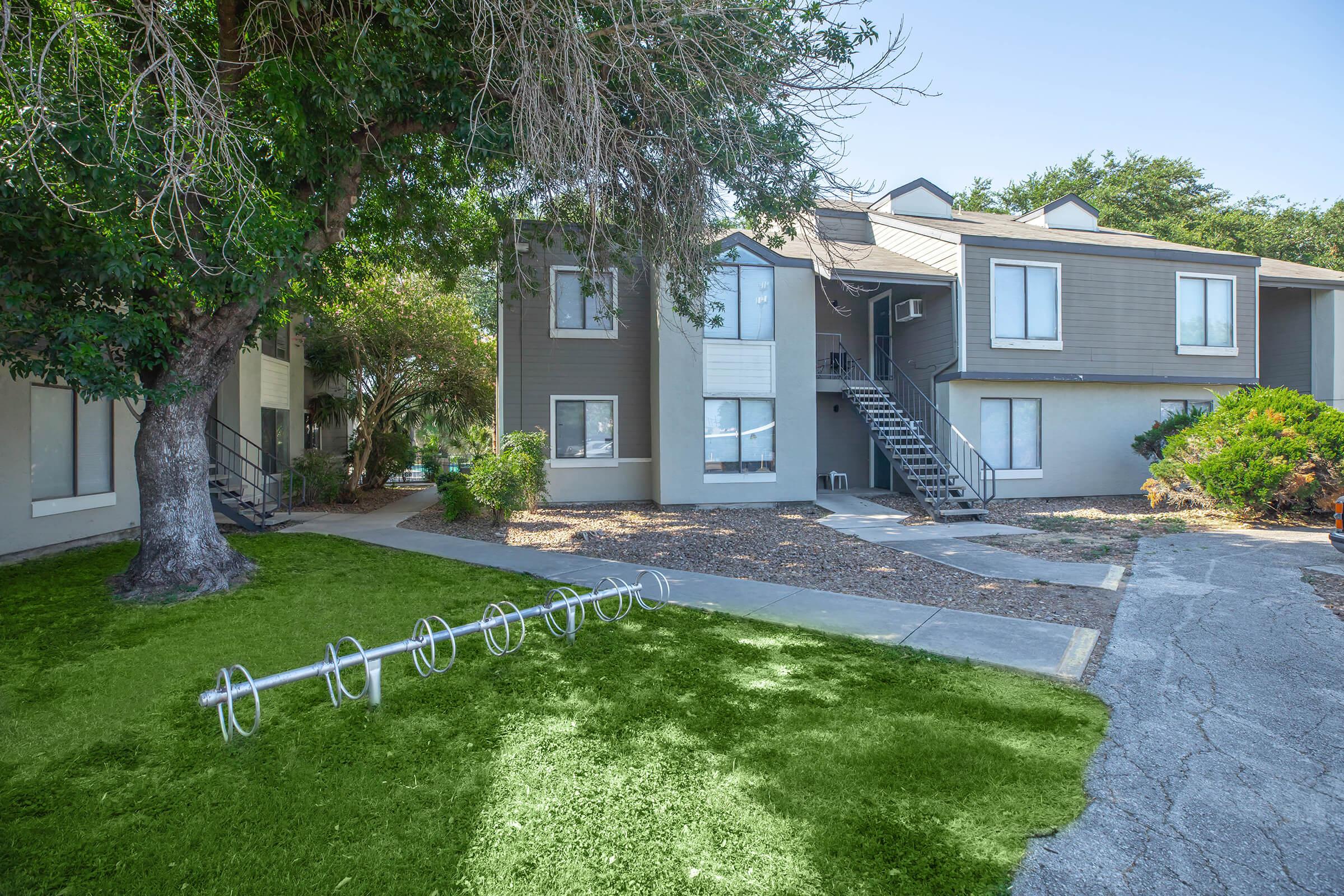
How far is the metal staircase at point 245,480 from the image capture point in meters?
11.2

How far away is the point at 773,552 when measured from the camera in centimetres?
982

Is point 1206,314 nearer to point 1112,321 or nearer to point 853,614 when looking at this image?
point 1112,321

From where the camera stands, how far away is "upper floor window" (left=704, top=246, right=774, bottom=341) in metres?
14.2

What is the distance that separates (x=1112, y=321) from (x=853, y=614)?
43.8 ft

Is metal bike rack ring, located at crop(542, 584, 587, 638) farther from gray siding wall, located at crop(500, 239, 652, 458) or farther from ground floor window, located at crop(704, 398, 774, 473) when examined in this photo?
gray siding wall, located at crop(500, 239, 652, 458)

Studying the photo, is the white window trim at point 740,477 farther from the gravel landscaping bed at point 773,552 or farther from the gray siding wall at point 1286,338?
the gray siding wall at point 1286,338

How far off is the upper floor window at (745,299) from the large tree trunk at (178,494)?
905 cm

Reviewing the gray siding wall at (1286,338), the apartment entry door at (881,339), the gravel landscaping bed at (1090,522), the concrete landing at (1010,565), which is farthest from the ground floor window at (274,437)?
the gray siding wall at (1286,338)

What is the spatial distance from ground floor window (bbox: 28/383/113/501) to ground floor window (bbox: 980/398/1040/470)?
1623 cm

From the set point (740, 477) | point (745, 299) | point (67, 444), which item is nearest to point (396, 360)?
point (67, 444)

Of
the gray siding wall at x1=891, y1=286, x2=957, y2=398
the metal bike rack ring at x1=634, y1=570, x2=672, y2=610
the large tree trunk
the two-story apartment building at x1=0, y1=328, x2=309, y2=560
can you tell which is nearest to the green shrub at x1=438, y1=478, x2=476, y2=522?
the two-story apartment building at x1=0, y1=328, x2=309, y2=560

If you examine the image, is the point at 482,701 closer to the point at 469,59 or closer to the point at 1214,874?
the point at 1214,874

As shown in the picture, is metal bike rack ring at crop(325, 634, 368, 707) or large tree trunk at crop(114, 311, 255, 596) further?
large tree trunk at crop(114, 311, 255, 596)

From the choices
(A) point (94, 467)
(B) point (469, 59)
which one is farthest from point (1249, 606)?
(A) point (94, 467)
